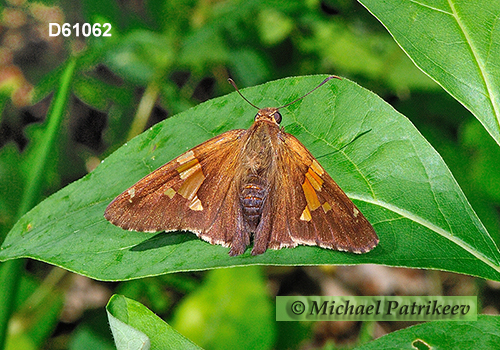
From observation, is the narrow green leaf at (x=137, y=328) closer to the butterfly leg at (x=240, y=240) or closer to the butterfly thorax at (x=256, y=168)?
the butterfly leg at (x=240, y=240)

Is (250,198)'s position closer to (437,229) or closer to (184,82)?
(437,229)

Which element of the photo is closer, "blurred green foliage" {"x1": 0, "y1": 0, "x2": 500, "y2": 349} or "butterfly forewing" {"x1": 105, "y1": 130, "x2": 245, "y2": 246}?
"butterfly forewing" {"x1": 105, "y1": 130, "x2": 245, "y2": 246}

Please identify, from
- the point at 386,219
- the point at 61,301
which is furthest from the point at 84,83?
the point at 386,219

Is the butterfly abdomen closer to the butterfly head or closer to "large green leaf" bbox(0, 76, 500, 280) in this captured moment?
"large green leaf" bbox(0, 76, 500, 280)

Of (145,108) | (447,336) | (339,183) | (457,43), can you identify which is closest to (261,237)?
(339,183)

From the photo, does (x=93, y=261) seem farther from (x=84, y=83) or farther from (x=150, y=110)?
(x=84, y=83)

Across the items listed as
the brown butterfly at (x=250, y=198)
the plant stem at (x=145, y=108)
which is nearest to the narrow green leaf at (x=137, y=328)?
the brown butterfly at (x=250, y=198)

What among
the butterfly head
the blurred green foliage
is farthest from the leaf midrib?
the blurred green foliage
